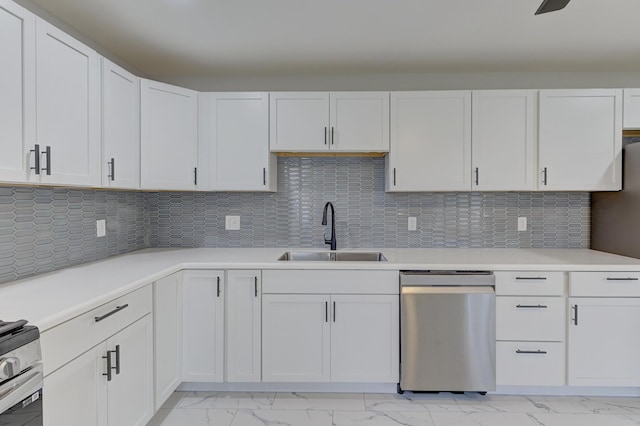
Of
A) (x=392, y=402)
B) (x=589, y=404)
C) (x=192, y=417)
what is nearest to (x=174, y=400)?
(x=192, y=417)

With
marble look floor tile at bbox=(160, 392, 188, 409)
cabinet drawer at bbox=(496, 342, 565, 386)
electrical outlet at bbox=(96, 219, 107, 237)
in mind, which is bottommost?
marble look floor tile at bbox=(160, 392, 188, 409)

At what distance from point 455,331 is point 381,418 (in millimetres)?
706

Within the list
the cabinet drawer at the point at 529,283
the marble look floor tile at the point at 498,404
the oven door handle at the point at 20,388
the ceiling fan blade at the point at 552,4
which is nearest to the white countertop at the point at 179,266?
the cabinet drawer at the point at 529,283

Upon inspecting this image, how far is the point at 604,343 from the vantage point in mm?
2281

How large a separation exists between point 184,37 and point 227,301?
1.78m

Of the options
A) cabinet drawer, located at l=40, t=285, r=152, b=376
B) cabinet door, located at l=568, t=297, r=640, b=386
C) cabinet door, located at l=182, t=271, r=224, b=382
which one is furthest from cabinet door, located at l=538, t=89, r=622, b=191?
cabinet drawer, located at l=40, t=285, r=152, b=376

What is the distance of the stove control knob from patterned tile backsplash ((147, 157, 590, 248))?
6.68ft

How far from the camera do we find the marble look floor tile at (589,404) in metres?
2.22

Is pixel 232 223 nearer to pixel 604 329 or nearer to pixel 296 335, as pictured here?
pixel 296 335

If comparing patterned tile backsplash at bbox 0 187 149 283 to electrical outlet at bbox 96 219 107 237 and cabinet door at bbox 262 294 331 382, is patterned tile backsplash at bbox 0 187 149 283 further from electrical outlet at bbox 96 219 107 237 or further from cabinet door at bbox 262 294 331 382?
cabinet door at bbox 262 294 331 382

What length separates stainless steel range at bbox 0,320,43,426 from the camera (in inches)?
39.2

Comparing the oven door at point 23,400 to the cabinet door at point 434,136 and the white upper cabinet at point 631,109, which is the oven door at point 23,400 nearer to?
the cabinet door at point 434,136

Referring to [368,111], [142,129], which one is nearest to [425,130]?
[368,111]

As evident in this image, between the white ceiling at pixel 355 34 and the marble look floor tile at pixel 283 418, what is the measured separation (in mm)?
2392
